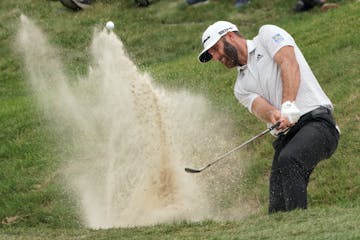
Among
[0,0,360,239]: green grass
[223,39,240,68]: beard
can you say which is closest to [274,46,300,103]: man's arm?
[223,39,240,68]: beard

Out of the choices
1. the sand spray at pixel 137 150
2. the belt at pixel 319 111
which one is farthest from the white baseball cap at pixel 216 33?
the sand spray at pixel 137 150

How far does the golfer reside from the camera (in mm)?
6164

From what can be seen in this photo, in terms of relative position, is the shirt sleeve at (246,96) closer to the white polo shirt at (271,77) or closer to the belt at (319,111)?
the white polo shirt at (271,77)

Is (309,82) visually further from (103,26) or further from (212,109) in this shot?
(103,26)

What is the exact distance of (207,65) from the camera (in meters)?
12.1

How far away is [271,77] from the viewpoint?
644 centimetres

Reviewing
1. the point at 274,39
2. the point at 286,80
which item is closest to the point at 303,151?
the point at 286,80

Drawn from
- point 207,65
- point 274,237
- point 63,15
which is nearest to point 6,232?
point 274,237

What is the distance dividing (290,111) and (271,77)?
0.47 m

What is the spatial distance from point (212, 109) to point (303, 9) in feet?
15.9

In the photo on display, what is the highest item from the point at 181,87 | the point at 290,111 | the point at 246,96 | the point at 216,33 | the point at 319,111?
the point at 216,33

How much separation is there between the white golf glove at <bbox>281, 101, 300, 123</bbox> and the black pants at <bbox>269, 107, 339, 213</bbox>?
0.19m

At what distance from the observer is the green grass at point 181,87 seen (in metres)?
6.46

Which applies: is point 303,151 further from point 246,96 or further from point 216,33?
point 216,33
